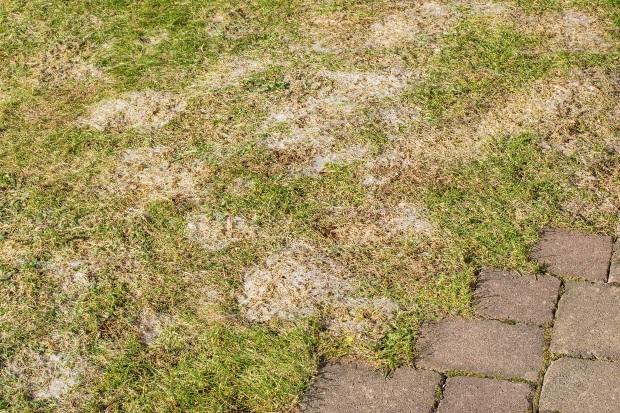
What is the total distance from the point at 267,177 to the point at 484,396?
1.56m

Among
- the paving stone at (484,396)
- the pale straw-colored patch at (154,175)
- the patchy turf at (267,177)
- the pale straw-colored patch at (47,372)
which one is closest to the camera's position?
the paving stone at (484,396)

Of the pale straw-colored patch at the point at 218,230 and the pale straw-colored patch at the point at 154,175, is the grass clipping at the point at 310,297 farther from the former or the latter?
the pale straw-colored patch at the point at 154,175

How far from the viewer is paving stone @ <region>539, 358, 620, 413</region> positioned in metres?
3.55

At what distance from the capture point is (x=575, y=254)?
423 centimetres

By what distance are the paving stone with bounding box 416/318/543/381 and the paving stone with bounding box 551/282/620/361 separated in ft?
0.28

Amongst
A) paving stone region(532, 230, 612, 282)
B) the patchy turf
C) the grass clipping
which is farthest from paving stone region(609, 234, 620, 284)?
the grass clipping

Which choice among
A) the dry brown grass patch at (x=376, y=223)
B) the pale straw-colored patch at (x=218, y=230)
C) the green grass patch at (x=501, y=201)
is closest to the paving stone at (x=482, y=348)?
the green grass patch at (x=501, y=201)

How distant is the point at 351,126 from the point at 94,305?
1611 mm

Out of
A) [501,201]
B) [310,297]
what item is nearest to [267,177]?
[310,297]

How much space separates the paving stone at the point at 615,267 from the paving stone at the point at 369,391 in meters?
0.86

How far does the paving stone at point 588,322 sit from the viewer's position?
379cm

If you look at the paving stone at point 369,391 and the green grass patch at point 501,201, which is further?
the green grass patch at point 501,201

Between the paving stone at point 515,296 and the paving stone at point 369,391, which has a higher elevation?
the paving stone at point 369,391

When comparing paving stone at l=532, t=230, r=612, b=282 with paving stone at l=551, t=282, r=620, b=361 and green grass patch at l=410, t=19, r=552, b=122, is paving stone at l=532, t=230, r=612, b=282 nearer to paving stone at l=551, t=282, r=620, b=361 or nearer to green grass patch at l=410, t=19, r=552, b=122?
paving stone at l=551, t=282, r=620, b=361
